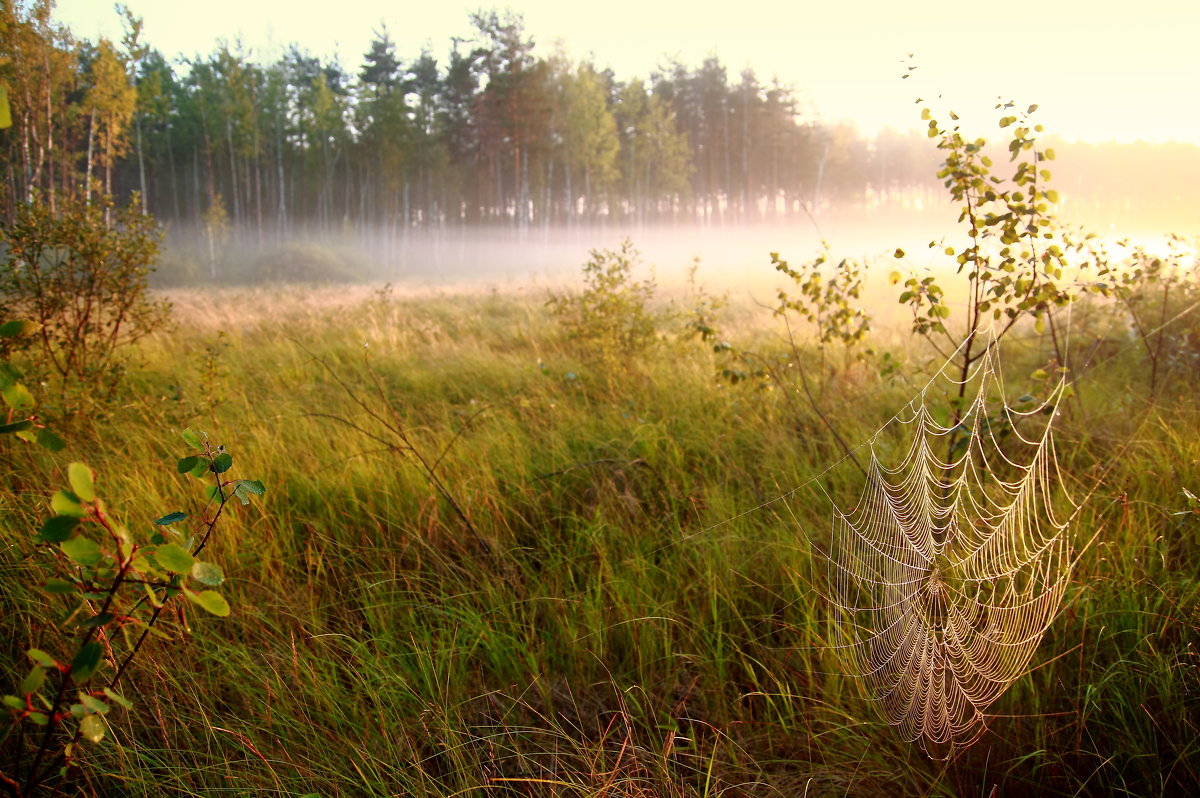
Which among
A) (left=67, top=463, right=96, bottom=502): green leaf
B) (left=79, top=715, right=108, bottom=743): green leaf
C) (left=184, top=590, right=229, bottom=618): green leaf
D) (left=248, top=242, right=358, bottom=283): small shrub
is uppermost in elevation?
(left=248, top=242, right=358, bottom=283): small shrub

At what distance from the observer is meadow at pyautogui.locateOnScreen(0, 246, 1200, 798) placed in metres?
1.61

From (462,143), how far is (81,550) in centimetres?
3344

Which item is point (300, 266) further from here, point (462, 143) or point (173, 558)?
point (173, 558)

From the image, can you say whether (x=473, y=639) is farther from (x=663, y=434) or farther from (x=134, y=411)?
(x=134, y=411)

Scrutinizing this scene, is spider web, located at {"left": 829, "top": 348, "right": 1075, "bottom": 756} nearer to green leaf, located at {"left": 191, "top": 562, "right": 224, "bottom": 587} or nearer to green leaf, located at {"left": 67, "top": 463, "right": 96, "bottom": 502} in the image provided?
green leaf, located at {"left": 191, "top": 562, "right": 224, "bottom": 587}

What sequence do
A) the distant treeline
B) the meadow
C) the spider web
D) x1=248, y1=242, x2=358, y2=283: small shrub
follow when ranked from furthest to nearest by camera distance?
the distant treeline
x1=248, y1=242, x2=358, y2=283: small shrub
the spider web
the meadow

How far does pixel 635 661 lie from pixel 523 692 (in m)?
0.41

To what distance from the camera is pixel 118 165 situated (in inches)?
1180

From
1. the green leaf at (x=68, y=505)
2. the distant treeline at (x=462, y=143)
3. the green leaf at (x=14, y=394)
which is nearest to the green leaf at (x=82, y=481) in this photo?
the green leaf at (x=68, y=505)

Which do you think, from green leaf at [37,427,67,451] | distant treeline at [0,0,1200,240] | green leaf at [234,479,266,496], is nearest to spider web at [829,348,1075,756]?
green leaf at [234,479,266,496]

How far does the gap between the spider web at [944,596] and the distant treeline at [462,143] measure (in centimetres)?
Result: 2531

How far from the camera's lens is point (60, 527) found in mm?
883

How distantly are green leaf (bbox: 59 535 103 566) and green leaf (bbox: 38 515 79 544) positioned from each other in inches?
0.4

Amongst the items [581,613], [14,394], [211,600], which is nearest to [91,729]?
[211,600]
